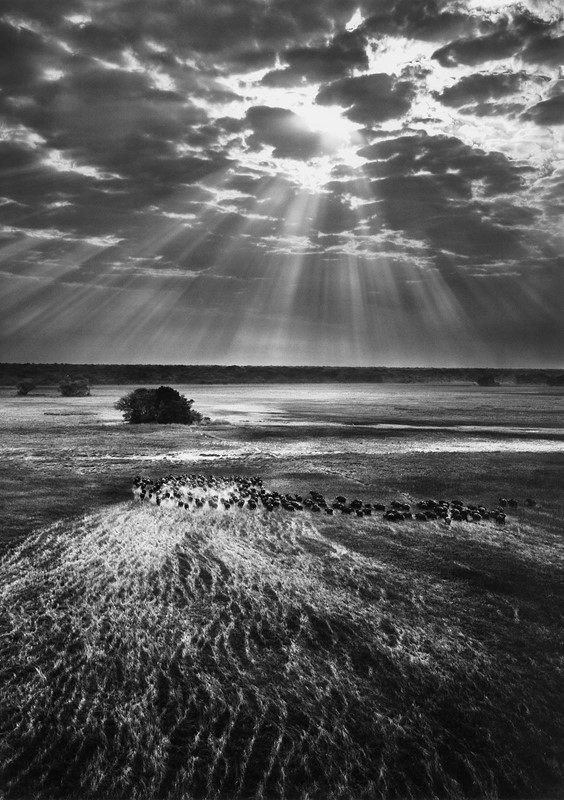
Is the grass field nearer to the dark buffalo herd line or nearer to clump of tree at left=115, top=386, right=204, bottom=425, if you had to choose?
the dark buffalo herd line

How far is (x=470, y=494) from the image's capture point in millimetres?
14945

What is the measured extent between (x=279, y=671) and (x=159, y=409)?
29916 mm

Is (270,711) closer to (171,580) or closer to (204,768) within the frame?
(204,768)

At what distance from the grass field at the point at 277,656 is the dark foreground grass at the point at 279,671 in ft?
0.08

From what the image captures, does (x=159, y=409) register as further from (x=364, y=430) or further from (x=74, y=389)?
(x=74, y=389)

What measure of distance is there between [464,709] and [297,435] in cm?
2317

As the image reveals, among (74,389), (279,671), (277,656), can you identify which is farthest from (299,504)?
(74,389)

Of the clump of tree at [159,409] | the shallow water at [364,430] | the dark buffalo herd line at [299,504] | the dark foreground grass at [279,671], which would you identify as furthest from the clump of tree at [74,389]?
the dark foreground grass at [279,671]

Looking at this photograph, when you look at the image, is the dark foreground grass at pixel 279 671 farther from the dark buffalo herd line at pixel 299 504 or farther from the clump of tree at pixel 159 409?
the clump of tree at pixel 159 409

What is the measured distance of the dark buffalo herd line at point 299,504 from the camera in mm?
12461

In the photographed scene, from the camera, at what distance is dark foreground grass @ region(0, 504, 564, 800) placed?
181 inches

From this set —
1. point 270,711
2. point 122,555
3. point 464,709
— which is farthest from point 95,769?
point 122,555

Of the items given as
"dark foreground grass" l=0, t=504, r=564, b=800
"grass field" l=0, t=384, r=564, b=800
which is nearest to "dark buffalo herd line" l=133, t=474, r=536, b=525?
"grass field" l=0, t=384, r=564, b=800

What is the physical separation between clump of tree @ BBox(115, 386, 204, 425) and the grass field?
21975 mm
